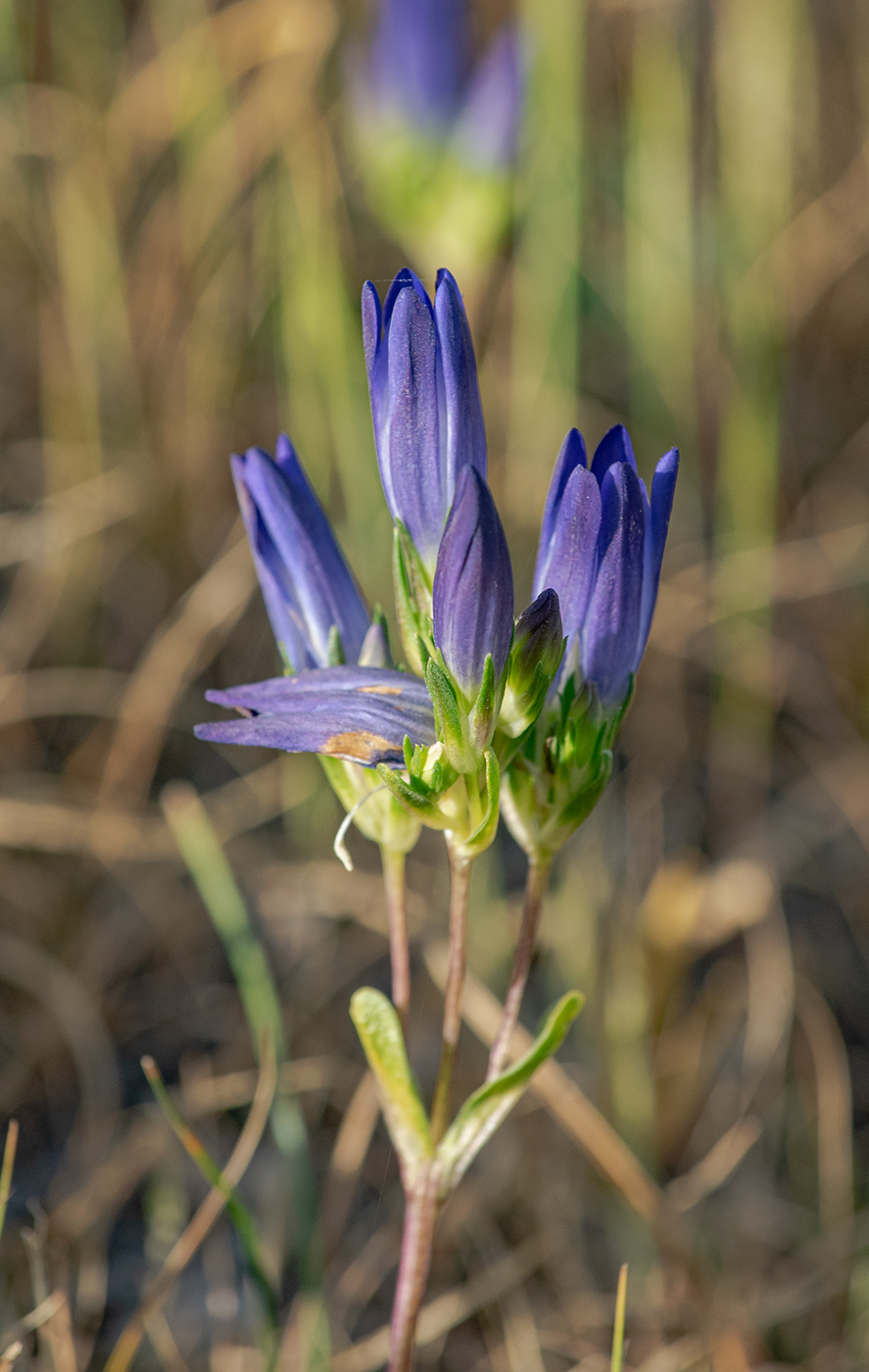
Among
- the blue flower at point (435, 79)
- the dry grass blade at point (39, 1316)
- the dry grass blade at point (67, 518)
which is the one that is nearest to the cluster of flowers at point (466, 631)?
the dry grass blade at point (39, 1316)

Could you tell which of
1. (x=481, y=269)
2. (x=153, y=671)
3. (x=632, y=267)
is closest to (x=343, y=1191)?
(x=153, y=671)

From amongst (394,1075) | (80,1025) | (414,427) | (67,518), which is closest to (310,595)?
(414,427)

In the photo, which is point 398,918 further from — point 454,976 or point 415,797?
point 415,797

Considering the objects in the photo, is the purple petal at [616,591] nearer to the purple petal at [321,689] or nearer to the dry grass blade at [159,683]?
the purple petal at [321,689]

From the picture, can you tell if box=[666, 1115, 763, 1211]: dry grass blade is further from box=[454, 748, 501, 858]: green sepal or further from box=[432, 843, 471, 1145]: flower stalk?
box=[454, 748, 501, 858]: green sepal

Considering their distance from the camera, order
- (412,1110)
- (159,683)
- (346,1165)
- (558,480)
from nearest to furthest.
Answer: (558,480), (412,1110), (346,1165), (159,683)

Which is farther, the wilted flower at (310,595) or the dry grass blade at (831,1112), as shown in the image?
the dry grass blade at (831,1112)

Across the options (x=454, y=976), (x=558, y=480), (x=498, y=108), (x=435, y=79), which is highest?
(x=435, y=79)
